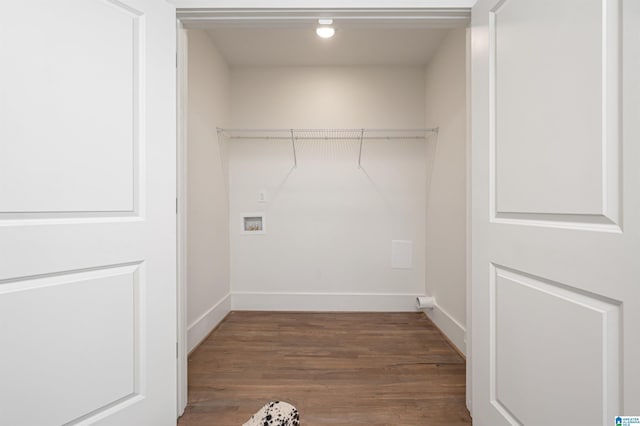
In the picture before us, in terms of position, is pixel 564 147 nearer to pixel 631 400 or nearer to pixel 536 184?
pixel 536 184

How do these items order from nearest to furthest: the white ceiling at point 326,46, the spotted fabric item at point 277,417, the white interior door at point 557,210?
the white interior door at point 557,210
the spotted fabric item at point 277,417
the white ceiling at point 326,46

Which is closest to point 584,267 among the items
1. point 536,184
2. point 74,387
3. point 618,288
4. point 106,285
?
point 618,288

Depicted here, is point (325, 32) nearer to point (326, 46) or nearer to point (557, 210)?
A: point (326, 46)

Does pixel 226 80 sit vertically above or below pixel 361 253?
above

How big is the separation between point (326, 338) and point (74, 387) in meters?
1.66

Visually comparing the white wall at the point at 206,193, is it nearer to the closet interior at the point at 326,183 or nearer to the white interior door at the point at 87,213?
the closet interior at the point at 326,183

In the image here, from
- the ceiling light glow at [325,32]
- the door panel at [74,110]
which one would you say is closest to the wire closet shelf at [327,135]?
the ceiling light glow at [325,32]

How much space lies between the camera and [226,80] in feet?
9.77

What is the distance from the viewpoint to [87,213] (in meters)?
1.15

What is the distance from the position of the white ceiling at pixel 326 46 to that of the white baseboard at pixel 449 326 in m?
2.29

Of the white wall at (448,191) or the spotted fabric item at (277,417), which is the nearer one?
the spotted fabric item at (277,417)

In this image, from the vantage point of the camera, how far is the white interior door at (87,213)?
100 cm

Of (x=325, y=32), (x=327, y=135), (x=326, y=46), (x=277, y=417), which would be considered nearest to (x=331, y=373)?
(x=277, y=417)

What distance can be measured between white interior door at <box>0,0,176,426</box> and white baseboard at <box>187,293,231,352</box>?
0.85 meters
